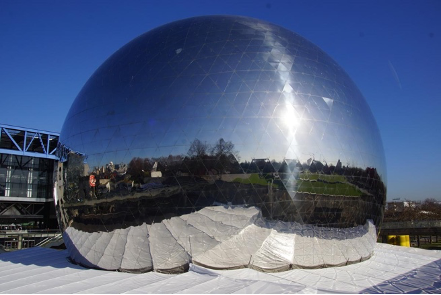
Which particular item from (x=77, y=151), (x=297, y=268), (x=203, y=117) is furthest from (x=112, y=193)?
(x=297, y=268)

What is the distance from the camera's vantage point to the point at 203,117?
→ 8.86m

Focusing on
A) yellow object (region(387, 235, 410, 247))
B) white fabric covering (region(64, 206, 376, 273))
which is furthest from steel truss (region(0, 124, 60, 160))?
yellow object (region(387, 235, 410, 247))

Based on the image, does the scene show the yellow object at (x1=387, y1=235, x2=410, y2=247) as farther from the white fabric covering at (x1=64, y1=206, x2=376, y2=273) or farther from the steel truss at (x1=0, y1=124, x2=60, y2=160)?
the steel truss at (x1=0, y1=124, x2=60, y2=160)

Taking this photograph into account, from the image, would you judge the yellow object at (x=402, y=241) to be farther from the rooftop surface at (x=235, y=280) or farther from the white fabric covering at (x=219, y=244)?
the white fabric covering at (x=219, y=244)

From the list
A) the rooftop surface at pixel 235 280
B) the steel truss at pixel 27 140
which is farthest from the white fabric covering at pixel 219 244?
the steel truss at pixel 27 140

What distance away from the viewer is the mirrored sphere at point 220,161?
8.41 meters

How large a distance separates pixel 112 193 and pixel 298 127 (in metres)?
5.10

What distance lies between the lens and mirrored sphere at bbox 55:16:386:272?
27.6 feet

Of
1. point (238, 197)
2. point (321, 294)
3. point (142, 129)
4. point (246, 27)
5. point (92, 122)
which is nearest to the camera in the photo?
point (321, 294)

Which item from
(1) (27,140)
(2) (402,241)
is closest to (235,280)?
(2) (402,241)

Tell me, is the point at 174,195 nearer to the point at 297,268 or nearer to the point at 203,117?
the point at 203,117

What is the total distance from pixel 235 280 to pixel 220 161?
2855mm

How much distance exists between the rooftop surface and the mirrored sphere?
412 mm

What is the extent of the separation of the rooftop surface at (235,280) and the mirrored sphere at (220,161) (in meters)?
0.41
